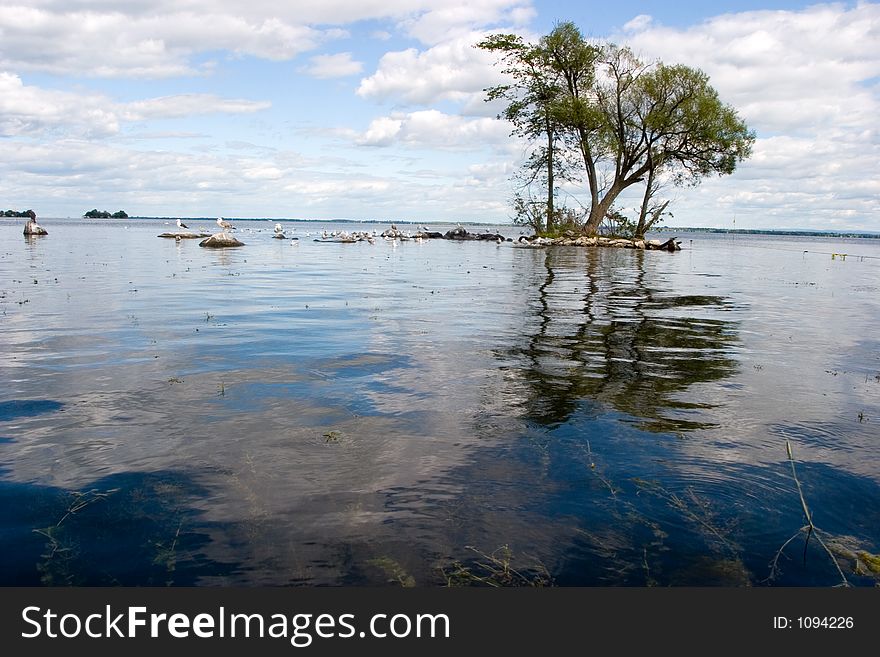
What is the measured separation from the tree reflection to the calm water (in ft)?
0.23

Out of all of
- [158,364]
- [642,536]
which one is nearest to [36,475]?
[158,364]

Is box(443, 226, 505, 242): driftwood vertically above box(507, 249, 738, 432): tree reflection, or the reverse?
box(443, 226, 505, 242): driftwood

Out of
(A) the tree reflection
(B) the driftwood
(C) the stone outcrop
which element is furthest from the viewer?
(B) the driftwood

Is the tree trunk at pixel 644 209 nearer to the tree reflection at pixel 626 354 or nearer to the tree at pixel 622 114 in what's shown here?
the tree at pixel 622 114

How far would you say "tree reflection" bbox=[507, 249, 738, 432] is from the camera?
745cm

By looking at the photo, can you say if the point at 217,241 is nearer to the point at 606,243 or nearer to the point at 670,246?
the point at 606,243

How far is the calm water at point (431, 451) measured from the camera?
4121 mm

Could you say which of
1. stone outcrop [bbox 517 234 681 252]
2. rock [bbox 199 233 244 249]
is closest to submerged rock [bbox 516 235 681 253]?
stone outcrop [bbox 517 234 681 252]

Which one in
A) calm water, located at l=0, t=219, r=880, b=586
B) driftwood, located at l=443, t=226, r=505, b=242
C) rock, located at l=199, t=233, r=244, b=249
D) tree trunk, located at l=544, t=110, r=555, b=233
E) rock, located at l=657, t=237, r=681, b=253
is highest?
tree trunk, located at l=544, t=110, r=555, b=233

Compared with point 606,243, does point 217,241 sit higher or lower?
higher

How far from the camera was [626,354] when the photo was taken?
10.3 m

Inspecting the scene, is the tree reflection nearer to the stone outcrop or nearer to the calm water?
the calm water

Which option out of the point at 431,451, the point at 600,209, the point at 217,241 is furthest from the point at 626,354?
the point at 600,209

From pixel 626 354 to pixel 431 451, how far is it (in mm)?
5388
